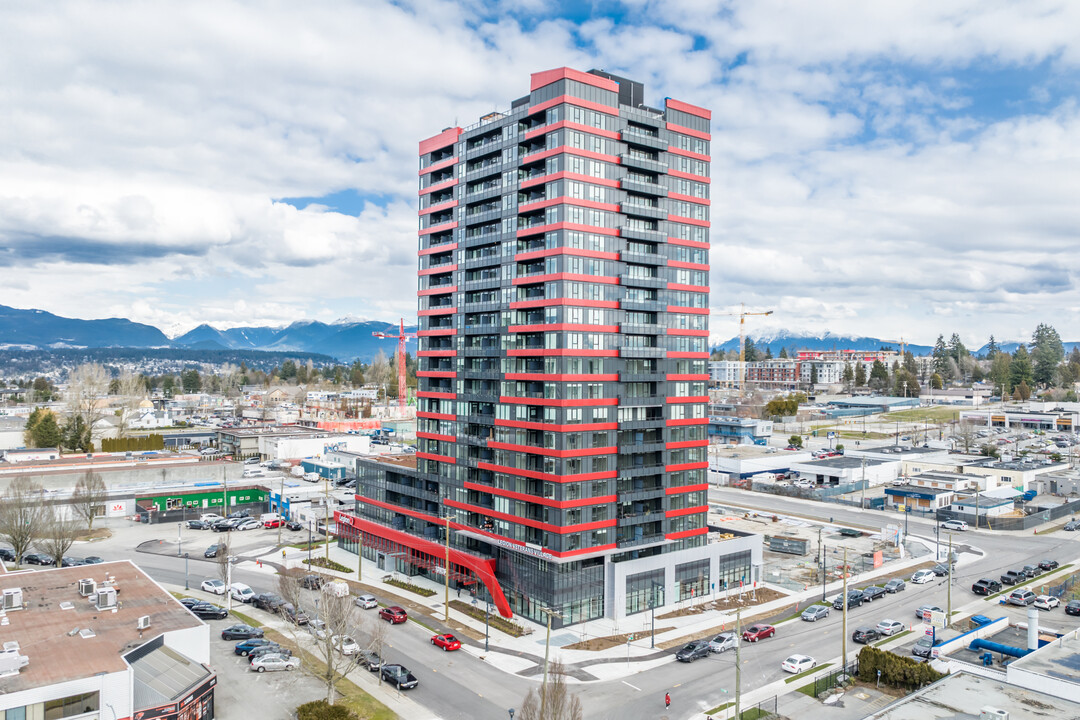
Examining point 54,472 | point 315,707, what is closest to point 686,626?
point 315,707

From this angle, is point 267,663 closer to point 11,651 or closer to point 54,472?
point 11,651

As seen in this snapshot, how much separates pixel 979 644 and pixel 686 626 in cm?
2485

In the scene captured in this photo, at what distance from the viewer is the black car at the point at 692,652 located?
57.4 m

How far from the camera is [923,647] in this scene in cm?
5884

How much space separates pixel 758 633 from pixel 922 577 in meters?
31.8

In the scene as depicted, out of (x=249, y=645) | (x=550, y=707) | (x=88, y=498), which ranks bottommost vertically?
(x=249, y=645)

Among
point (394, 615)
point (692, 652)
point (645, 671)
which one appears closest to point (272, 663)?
point (394, 615)

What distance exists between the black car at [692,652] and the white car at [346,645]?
2703cm

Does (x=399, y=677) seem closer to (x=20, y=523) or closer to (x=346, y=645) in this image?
(x=346, y=645)

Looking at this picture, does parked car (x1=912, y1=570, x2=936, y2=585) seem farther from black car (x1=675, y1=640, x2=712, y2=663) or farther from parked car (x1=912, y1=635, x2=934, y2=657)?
black car (x1=675, y1=640, x2=712, y2=663)

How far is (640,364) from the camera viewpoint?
7212cm

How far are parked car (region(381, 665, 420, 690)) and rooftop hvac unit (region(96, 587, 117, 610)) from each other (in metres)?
23.6

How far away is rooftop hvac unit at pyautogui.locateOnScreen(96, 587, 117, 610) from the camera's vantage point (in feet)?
182

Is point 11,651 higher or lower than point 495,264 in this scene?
lower
